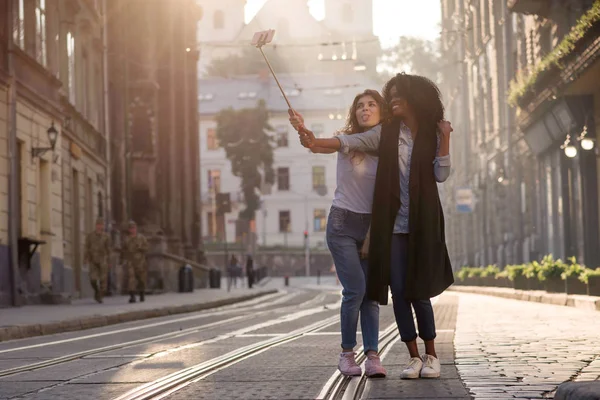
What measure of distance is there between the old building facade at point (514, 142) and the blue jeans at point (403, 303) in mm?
18355

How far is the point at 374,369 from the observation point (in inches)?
319

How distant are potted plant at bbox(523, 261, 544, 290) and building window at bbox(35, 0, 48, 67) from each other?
11.2m

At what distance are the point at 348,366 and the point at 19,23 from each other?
18.5 m

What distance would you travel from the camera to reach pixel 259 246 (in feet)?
321

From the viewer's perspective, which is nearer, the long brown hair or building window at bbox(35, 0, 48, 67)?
the long brown hair

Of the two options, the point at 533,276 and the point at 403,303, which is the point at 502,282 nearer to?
Answer: the point at 533,276

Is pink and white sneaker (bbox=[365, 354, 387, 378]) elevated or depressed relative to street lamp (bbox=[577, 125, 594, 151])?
depressed

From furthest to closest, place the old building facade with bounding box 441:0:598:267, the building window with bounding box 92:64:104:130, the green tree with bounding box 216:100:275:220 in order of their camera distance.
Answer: the green tree with bounding box 216:100:275:220 < the building window with bounding box 92:64:104:130 < the old building facade with bounding box 441:0:598:267

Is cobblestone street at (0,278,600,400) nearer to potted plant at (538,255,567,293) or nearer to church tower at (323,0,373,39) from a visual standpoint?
potted plant at (538,255,567,293)

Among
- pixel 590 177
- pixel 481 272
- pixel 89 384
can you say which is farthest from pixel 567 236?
pixel 89 384

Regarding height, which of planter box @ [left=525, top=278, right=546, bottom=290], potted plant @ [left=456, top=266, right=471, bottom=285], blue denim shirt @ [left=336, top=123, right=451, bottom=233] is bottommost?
potted plant @ [left=456, top=266, right=471, bottom=285]

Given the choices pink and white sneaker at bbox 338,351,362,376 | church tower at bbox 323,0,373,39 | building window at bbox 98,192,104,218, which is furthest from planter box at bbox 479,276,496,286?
church tower at bbox 323,0,373,39

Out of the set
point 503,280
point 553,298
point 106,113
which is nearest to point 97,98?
point 106,113

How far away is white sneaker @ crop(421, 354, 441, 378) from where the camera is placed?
8016mm
